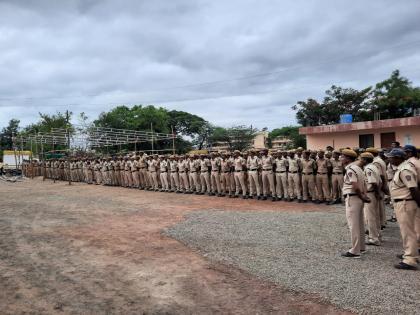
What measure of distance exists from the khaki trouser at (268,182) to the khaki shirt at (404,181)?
715cm

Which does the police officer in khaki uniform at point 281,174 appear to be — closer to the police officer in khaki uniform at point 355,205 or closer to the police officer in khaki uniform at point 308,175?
the police officer in khaki uniform at point 308,175

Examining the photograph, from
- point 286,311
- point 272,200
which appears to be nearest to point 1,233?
point 286,311

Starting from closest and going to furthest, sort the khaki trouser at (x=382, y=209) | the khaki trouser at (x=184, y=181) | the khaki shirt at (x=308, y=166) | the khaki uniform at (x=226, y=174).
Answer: the khaki trouser at (x=382, y=209), the khaki shirt at (x=308, y=166), the khaki uniform at (x=226, y=174), the khaki trouser at (x=184, y=181)

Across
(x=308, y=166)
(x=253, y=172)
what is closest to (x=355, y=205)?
(x=308, y=166)

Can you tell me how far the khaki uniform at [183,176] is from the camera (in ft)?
52.0

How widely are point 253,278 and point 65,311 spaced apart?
7.64 ft

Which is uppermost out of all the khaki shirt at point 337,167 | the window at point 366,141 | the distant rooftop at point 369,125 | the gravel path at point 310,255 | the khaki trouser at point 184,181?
the distant rooftop at point 369,125

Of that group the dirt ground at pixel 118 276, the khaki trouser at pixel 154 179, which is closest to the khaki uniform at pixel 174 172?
the khaki trouser at pixel 154 179

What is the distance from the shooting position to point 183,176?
15.9 metres

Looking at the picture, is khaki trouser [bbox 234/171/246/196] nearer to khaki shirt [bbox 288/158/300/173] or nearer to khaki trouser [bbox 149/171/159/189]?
khaki shirt [bbox 288/158/300/173]

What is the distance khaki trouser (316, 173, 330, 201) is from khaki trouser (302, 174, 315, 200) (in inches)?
7.0

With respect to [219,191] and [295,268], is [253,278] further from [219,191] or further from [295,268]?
[219,191]

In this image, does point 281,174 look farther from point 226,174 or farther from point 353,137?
point 353,137

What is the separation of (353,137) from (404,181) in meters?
18.6
